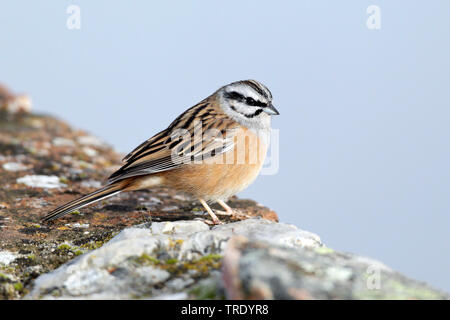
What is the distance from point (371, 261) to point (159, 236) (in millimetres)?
1554

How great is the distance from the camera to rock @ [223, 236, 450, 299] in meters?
3.01

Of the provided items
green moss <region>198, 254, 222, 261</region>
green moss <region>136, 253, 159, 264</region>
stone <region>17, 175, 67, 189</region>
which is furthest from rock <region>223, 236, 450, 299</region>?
stone <region>17, 175, 67, 189</region>

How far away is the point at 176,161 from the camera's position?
6.09 meters

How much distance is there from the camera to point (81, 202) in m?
5.72

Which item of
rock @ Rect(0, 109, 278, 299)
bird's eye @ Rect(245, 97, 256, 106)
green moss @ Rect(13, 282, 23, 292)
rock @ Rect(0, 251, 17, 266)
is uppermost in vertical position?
bird's eye @ Rect(245, 97, 256, 106)

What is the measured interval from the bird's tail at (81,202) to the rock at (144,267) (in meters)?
1.71

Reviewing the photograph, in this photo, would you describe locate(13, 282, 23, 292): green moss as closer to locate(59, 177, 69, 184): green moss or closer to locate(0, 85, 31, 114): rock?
locate(59, 177, 69, 184): green moss

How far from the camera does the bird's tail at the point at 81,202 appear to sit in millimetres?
5641

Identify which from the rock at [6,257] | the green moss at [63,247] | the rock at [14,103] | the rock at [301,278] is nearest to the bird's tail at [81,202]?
the green moss at [63,247]

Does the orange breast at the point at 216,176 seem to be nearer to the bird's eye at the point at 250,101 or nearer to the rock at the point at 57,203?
the rock at the point at 57,203

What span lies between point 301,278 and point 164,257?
1.13 metres
